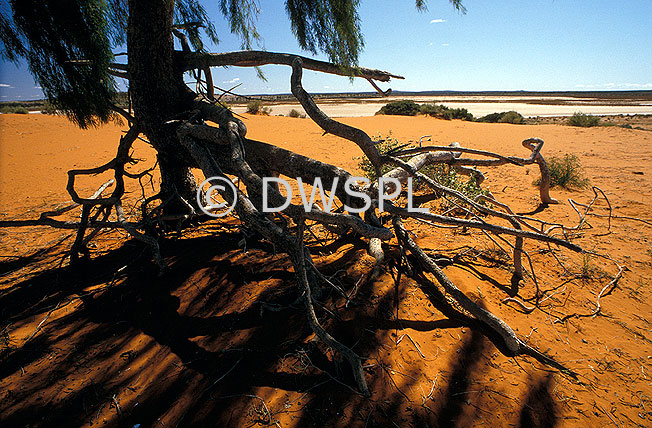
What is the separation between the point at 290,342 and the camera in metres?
1.97

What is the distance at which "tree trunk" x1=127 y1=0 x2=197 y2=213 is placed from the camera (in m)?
2.65

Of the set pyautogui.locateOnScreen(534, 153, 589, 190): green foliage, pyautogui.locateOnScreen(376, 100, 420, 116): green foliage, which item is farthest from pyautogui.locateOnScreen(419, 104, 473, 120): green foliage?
pyautogui.locateOnScreen(534, 153, 589, 190): green foliage

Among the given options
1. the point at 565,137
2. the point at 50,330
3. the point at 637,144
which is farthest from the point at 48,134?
the point at 637,144

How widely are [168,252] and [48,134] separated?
13.2m

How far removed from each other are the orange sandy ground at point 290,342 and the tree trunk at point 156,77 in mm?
1199

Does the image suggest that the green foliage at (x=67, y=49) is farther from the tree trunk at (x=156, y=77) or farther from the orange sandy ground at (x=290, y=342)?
the orange sandy ground at (x=290, y=342)

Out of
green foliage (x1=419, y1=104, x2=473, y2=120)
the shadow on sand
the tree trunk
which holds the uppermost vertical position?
the tree trunk

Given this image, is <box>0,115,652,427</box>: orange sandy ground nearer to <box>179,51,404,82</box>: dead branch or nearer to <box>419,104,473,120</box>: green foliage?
<box>179,51,404,82</box>: dead branch

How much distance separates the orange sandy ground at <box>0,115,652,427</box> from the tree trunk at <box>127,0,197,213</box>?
1.20 meters

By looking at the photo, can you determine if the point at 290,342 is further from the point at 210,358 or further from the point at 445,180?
the point at 445,180

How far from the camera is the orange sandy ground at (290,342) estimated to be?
165cm

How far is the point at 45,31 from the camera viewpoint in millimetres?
2535

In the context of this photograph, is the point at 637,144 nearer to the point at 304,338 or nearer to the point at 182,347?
the point at 304,338

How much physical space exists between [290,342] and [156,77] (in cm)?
287
